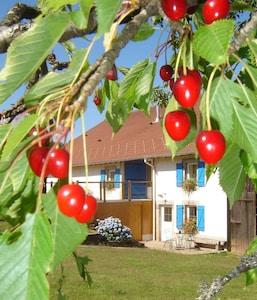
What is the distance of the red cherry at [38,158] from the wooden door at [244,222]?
1395cm

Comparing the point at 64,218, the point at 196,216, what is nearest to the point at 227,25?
the point at 64,218

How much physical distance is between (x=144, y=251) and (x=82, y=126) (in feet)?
48.8

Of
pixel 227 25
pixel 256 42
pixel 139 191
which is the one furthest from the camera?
pixel 139 191

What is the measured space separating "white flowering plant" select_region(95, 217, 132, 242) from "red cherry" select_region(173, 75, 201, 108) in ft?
53.7

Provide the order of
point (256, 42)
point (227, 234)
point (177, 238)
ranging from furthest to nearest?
point (177, 238)
point (227, 234)
point (256, 42)

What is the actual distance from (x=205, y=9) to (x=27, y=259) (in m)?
0.55

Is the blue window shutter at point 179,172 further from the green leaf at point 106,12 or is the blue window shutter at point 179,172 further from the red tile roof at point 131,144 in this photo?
the green leaf at point 106,12

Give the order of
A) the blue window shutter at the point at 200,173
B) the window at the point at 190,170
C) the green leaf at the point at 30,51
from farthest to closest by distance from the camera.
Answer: the window at the point at 190,170 < the blue window shutter at the point at 200,173 < the green leaf at the point at 30,51

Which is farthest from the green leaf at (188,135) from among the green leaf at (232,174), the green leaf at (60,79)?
the green leaf at (60,79)

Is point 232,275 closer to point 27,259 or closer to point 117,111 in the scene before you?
point 117,111

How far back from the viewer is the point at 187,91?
0.90 meters

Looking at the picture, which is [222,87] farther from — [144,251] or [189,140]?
[144,251]

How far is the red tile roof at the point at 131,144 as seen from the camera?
18.0 metres

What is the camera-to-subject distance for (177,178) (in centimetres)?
1688
